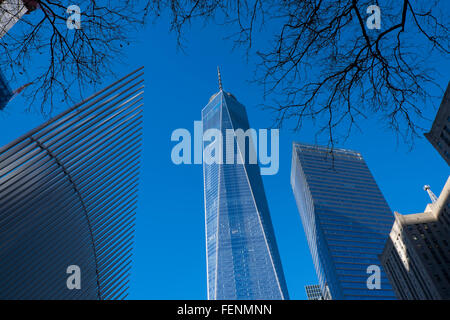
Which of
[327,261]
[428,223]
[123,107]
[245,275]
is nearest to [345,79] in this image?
[123,107]

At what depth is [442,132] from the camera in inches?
1881

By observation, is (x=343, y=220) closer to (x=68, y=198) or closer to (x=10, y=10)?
(x=68, y=198)

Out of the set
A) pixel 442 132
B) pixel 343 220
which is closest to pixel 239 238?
pixel 343 220

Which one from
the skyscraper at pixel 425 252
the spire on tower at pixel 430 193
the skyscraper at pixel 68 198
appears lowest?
the skyscraper at pixel 68 198

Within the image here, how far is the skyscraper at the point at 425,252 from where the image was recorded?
2238 inches

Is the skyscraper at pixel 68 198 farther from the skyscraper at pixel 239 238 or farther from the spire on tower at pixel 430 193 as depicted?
the skyscraper at pixel 239 238

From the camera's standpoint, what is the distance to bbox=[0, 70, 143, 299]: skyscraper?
13.2 metres

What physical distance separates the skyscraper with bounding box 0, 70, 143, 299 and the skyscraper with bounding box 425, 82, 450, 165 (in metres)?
46.3

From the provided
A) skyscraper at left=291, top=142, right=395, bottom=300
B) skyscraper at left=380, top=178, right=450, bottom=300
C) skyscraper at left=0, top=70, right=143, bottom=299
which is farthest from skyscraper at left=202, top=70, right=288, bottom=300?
skyscraper at left=0, top=70, right=143, bottom=299

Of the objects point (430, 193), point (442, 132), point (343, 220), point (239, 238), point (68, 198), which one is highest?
point (239, 238)

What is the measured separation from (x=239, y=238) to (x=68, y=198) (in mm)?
152624

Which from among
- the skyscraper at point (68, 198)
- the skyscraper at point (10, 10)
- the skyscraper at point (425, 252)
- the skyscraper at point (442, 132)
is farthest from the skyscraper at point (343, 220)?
the skyscraper at point (10, 10)

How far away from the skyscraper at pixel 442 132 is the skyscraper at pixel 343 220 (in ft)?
177
